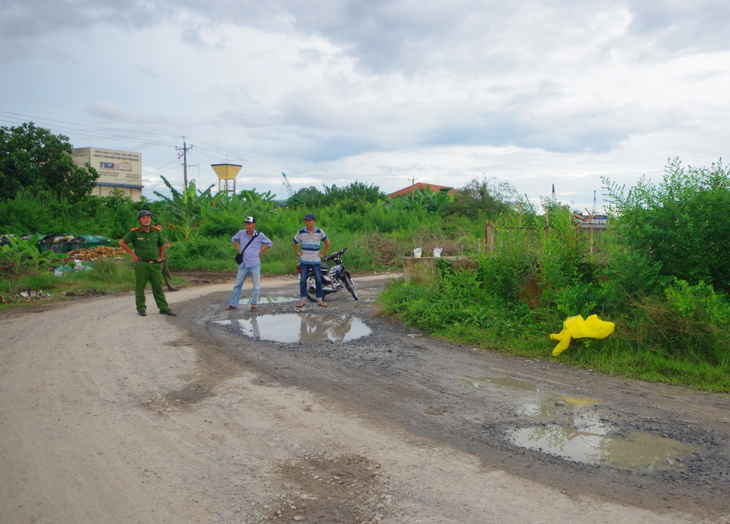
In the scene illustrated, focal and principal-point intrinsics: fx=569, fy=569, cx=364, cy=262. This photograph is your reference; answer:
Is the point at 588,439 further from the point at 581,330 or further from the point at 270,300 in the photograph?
the point at 270,300

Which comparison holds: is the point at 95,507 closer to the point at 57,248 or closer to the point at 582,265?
the point at 582,265

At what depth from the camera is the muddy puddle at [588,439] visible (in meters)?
4.02

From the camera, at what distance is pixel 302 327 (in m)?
9.39

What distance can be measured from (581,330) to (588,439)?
8.85ft

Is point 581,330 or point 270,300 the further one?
point 270,300

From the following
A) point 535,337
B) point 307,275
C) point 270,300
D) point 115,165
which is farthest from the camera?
point 115,165

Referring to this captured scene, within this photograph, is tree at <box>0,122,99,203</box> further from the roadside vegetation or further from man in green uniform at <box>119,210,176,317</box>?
man in green uniform at <box>119,210,176,317</box>

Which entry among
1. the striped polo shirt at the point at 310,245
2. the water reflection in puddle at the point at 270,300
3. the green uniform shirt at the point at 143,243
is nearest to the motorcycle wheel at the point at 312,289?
the water reflection in puddle at the point at 270,300

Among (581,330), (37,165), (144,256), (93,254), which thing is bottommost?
(581,330)

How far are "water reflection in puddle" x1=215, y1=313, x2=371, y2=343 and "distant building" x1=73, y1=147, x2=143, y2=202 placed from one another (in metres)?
78.7

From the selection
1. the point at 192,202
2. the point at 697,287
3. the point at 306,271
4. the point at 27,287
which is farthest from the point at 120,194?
the point at 697,287

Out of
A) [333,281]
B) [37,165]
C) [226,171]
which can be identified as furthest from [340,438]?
[226,171]

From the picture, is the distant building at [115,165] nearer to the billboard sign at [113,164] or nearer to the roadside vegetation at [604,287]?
the billboard sign at [113,164]

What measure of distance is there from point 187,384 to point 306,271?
5.67 m
